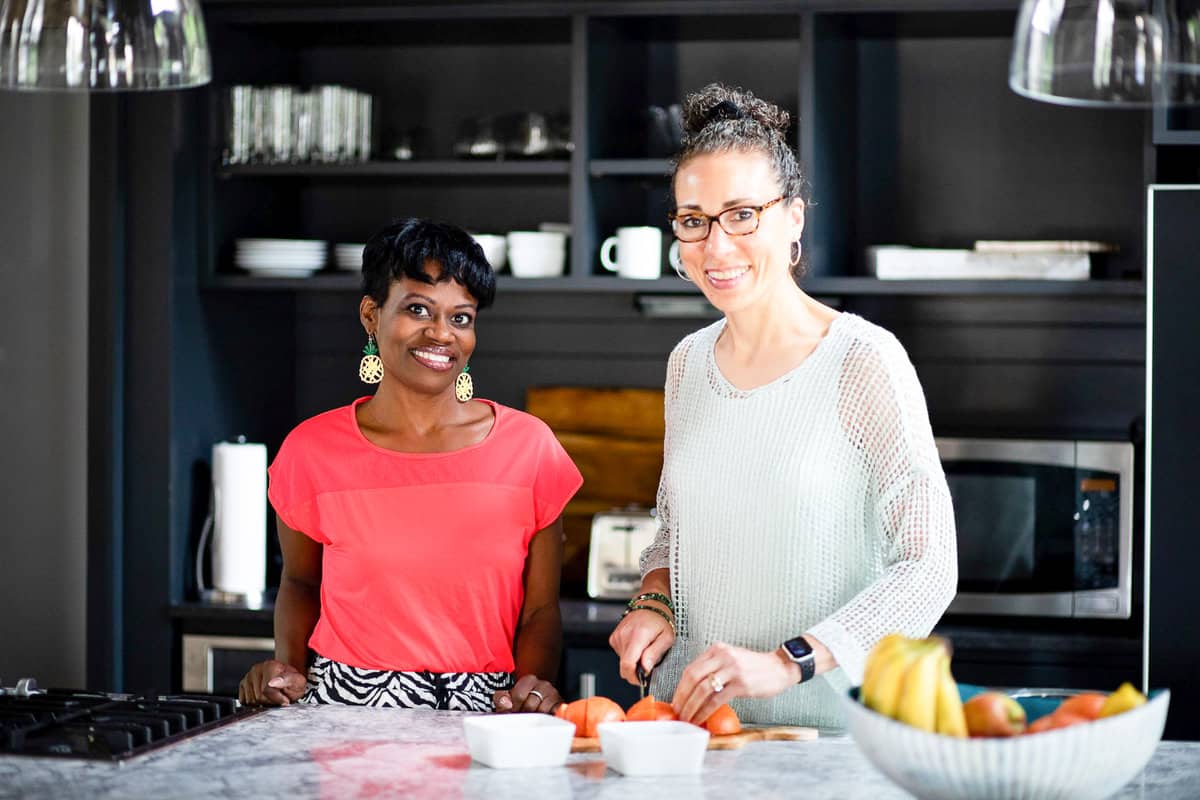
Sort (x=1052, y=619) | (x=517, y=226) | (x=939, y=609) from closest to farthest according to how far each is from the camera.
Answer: (x=939, y=609) → (x=1052, y=619) → (x=517, y=226)

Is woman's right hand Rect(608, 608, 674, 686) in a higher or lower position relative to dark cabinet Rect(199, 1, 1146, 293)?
lower

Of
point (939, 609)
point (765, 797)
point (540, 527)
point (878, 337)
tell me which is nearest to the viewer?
point (765, 797)

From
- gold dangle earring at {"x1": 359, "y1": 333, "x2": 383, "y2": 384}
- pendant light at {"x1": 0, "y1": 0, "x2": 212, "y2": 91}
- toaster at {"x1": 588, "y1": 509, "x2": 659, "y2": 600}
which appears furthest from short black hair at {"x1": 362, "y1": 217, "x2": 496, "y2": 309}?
toaster at {"x1": 588, "y1": 509, "x2": 659, "y2": 600}

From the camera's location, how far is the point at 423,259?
2.24 m

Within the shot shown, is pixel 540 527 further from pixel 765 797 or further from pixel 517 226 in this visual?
pixel 517 226

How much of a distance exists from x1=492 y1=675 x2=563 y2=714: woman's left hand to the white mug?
4.84 feet

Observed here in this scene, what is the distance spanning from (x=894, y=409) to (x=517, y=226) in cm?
208

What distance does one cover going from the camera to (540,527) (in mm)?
2295

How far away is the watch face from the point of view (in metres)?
1.75

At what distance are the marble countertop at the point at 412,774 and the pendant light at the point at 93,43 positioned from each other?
0.76 m

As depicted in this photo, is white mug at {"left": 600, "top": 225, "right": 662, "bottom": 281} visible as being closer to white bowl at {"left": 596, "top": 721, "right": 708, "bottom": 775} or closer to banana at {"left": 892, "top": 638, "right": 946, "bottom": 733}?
white bowl at {"left": 596, "top": 721, "right": 708, "bottom": 775}

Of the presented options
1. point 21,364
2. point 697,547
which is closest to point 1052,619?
point 697,547

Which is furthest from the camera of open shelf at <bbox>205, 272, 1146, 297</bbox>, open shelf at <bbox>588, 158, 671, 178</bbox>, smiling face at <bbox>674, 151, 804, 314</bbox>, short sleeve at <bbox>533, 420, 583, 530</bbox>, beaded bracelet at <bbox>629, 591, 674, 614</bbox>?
open shelf at <bbox>588, 158, 671, 178</bbox>

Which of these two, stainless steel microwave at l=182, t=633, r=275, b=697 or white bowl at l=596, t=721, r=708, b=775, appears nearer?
white bowl at l=596, t=721, r=708, b=775
